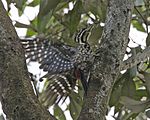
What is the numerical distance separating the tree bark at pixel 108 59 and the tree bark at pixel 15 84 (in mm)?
110

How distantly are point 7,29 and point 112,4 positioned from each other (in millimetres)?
275

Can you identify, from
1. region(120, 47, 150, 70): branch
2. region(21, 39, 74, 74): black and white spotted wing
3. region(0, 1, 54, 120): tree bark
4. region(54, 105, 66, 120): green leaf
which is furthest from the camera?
region(54, 105, 66, 120): green leaf

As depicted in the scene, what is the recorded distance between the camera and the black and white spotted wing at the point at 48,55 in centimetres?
172

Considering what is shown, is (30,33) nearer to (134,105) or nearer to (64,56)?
(64,56)

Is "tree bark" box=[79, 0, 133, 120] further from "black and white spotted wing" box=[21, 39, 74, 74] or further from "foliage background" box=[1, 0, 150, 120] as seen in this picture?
"black and white spotted wing" box=[21, 39, 74, 74]

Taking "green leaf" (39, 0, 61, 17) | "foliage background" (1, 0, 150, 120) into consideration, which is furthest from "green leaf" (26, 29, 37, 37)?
"green leaf" (39, 0, 61, 17)

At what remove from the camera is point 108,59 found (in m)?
1.16

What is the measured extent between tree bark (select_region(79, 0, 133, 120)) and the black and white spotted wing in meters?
0.55

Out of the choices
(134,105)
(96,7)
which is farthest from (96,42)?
(134,105)

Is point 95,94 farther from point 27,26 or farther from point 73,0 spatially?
point 27,26

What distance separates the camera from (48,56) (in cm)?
177

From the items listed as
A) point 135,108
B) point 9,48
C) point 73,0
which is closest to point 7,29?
point 9,48

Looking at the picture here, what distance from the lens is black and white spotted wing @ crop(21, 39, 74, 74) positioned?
1721mm

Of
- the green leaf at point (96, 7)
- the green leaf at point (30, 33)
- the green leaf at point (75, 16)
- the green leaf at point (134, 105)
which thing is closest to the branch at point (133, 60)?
the green leaf at point (134, 105)
